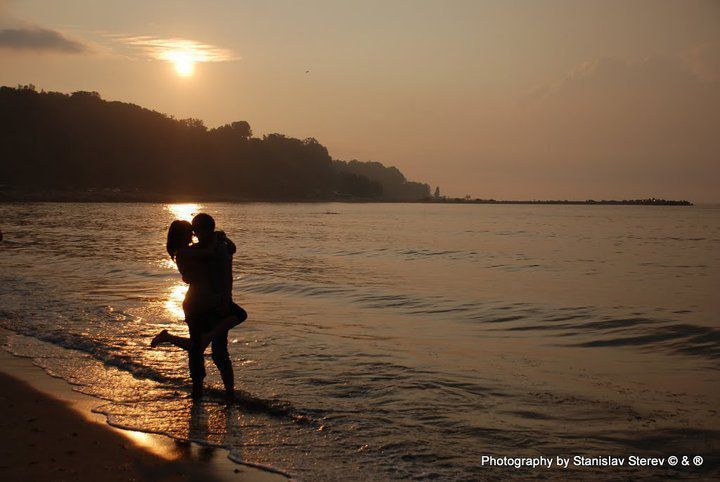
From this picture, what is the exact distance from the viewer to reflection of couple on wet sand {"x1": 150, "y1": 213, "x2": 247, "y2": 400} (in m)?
7.19

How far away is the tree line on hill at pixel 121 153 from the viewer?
5881 inches

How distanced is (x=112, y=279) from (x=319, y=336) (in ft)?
35.0

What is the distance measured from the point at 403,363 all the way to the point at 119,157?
537ft

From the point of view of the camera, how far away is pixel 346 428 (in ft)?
23.0

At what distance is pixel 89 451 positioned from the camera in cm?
592

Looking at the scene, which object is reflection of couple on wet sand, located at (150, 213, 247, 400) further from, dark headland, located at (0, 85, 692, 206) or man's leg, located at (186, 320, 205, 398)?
dark headland, located at (0, 85, 692, 206)

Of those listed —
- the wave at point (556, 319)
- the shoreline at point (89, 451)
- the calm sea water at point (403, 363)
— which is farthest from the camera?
the wave at point (556, 319)

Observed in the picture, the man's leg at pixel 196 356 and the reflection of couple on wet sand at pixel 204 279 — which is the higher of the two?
the reflection of couple on wet sand at pixel 204 279

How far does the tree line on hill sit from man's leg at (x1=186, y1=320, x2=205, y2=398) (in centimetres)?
14812

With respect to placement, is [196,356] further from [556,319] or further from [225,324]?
[556,319]

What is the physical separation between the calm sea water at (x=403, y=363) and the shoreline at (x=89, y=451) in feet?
0.76

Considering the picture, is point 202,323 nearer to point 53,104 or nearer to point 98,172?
point 98,172

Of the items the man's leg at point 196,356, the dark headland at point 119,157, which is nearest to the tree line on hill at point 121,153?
the dark headland at point 119,157

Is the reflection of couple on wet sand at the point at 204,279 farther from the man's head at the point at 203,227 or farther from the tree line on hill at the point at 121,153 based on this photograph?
the tree line on hill at the point at 121,153
